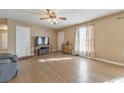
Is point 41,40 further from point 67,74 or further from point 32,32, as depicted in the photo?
point 67,74

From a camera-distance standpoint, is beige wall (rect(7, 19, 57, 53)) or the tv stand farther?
the tv stand

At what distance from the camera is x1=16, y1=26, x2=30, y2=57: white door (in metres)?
6.95

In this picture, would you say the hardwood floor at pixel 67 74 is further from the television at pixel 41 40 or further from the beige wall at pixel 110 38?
the television at pixel 41 40

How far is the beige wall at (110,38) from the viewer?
4.79 m

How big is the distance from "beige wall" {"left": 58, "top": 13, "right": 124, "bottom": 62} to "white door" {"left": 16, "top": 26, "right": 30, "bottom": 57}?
172 inches

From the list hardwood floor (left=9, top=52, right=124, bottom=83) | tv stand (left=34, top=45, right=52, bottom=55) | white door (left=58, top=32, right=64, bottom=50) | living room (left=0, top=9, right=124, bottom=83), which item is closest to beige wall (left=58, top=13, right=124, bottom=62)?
living room (left=0, top=9, right=124, bottom=83)

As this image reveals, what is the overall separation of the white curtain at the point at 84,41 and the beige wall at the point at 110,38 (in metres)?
0.41

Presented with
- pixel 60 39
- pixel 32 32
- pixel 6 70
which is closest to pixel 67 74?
pixel 6 70

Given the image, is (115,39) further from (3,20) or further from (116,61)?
(3,20)

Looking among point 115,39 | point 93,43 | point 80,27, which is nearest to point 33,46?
point 80,27

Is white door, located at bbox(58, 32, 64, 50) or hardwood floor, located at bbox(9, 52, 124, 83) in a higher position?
white door, located at bbox(58, 32, 64, 50)

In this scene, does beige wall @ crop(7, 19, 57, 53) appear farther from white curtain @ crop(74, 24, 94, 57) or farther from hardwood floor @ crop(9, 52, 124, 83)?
white curtain @ crop(74, 24, 94, 57)
